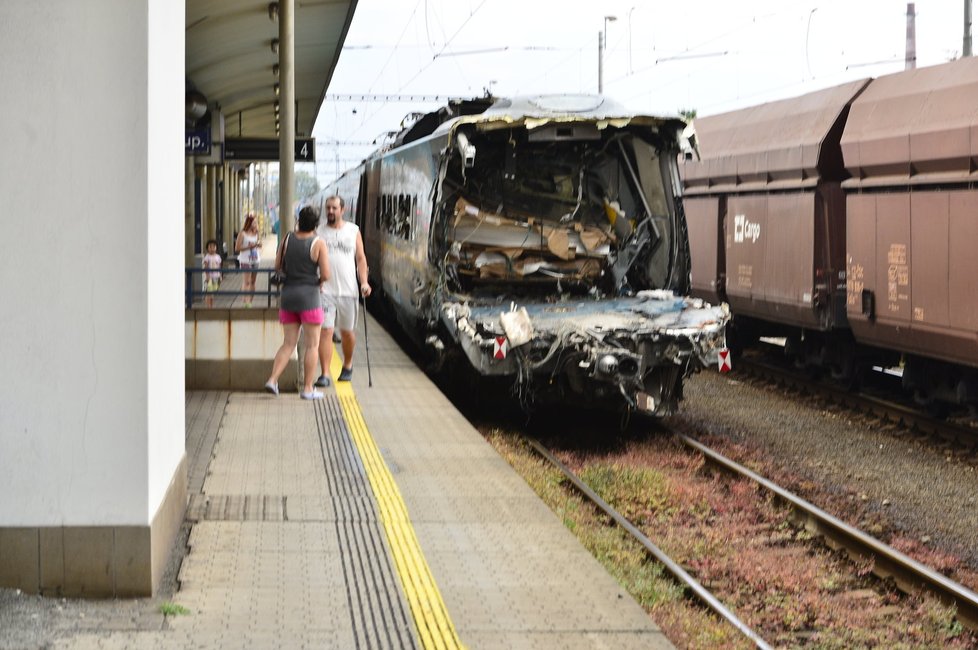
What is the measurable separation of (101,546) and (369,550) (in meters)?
1.61

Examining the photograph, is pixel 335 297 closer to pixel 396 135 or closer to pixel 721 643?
pixel 721 643

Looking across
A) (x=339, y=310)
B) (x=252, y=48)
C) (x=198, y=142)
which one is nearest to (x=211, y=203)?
(x=252, y=48)

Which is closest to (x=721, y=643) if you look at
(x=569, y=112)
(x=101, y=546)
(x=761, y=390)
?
(x=101, y=546)

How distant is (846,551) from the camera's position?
28.8 ft

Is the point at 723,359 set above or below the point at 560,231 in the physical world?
below

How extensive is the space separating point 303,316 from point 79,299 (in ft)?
19.0

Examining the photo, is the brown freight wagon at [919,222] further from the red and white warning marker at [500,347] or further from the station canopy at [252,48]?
the station canopy at [252,48]

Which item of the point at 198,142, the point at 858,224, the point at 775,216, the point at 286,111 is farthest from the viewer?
the point at 198,142

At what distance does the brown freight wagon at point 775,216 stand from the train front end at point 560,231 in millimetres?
2398

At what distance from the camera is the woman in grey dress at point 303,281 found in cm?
1130

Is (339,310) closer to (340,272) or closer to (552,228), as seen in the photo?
(340,272)

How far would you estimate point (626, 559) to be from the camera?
828 cm

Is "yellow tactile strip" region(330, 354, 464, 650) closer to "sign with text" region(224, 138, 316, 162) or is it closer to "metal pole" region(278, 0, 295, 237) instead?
"metal pole" region(278, 0, 295, 237)

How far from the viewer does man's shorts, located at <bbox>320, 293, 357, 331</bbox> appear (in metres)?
12.2
